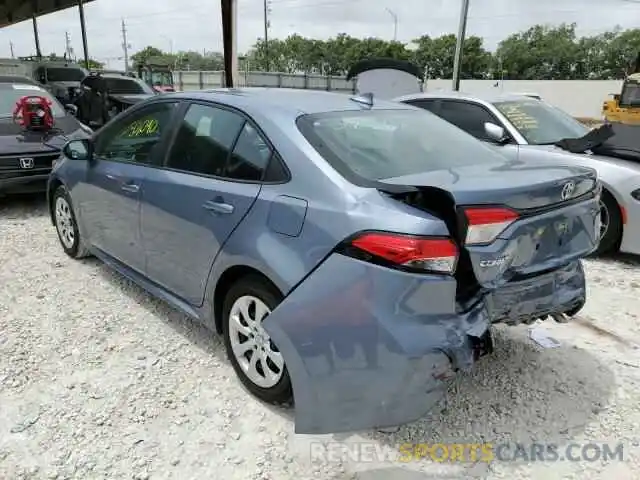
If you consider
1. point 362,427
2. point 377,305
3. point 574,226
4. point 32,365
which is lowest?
point 32,365

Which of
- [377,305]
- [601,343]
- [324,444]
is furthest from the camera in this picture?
[601,343]

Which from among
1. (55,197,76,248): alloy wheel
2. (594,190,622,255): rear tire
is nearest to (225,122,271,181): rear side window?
(55,197,76,248): alloy wheel

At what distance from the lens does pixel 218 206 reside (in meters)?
2.79

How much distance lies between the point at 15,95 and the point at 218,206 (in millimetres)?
6125

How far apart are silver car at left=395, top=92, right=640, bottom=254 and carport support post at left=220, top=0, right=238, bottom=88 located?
8.32 metres

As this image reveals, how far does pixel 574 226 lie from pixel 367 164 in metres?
1.06

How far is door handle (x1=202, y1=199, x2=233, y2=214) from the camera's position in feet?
8.94

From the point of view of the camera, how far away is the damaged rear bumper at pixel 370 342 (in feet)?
6.82

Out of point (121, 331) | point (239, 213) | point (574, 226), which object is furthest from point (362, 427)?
point (121, 331)

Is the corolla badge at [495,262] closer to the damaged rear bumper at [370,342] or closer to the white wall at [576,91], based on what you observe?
the damaged rear bumper at [370,342]

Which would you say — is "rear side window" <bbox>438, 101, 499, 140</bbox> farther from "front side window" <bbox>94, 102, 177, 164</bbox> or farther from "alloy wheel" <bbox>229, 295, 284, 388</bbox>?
"alloy wheel" <bbox>229, 295, 284, 388</bbox>

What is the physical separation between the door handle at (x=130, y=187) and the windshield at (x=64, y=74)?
51.9 ft

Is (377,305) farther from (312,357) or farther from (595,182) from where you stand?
(595,182)

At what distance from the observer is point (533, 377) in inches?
119
